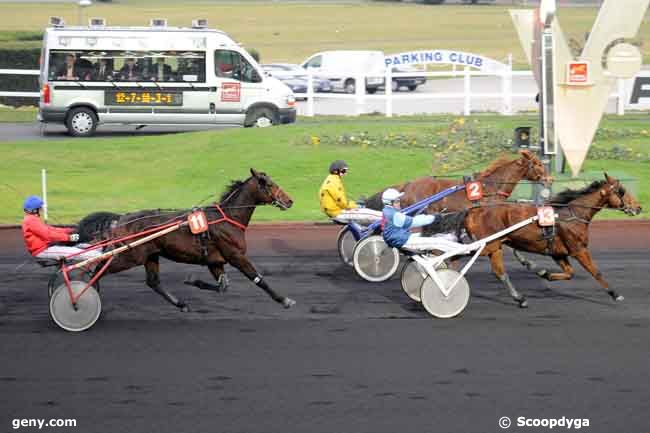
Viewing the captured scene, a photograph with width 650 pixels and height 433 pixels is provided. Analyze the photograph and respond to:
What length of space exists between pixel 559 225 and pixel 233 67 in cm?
1440

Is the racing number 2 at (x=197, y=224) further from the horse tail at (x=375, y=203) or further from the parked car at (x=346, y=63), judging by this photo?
the parked car at (x=346, y=63)

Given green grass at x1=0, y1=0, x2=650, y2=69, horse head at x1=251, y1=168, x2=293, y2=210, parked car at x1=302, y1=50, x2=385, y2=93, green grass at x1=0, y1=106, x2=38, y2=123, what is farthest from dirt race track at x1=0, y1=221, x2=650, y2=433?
green grass at x1=0, y1=0, x2=650, y2=69

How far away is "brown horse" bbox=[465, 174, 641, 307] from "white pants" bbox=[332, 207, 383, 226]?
4.88 ft

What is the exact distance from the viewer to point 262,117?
79.0 feet

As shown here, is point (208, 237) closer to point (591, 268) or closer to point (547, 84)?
point (591, 268)

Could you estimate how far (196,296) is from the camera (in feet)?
37.4

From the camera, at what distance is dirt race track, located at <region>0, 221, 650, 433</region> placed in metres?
7.48

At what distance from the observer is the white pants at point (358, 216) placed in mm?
12109

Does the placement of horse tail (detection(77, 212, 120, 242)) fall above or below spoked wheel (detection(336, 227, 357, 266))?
above

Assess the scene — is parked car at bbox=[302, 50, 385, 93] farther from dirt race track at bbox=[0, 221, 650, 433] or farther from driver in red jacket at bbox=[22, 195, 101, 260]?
driver in red jacket at bbox=[22, 195, 101, 260]

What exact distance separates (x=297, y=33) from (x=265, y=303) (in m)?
48.8

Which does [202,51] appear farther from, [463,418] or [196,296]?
[463,418]

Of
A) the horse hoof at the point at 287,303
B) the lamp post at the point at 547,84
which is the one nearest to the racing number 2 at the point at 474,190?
the horse hoof at the point at 287,303

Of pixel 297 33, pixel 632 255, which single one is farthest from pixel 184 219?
pixel 297 33
